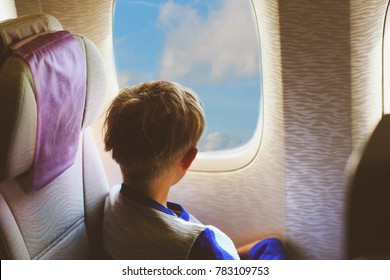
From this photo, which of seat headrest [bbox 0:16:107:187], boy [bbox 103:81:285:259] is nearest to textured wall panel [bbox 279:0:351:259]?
boy [bbox 103:81:285:259]

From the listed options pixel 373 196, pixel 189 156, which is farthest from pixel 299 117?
pixel 189 156

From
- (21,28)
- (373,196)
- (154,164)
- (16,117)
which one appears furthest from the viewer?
(373,196)

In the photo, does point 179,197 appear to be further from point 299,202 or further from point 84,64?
point 84,64

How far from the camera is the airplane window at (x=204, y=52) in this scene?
4.70 ft

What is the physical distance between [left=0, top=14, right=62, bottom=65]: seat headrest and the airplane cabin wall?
1.21ft

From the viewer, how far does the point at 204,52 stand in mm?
1470

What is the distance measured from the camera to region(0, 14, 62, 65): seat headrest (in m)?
0.92

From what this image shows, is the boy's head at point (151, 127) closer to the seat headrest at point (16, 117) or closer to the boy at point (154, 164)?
the boy at point (154, 164)

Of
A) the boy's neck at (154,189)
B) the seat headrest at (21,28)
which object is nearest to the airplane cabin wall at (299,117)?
the seat headrest at (21,28)

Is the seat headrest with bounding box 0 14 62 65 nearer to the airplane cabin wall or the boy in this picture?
the boy

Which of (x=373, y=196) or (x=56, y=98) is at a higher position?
(x=56, y=98)

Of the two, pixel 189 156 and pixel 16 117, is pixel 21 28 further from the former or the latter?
pixel 189 156

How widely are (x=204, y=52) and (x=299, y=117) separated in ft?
1.13

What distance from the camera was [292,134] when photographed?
1.48 m
